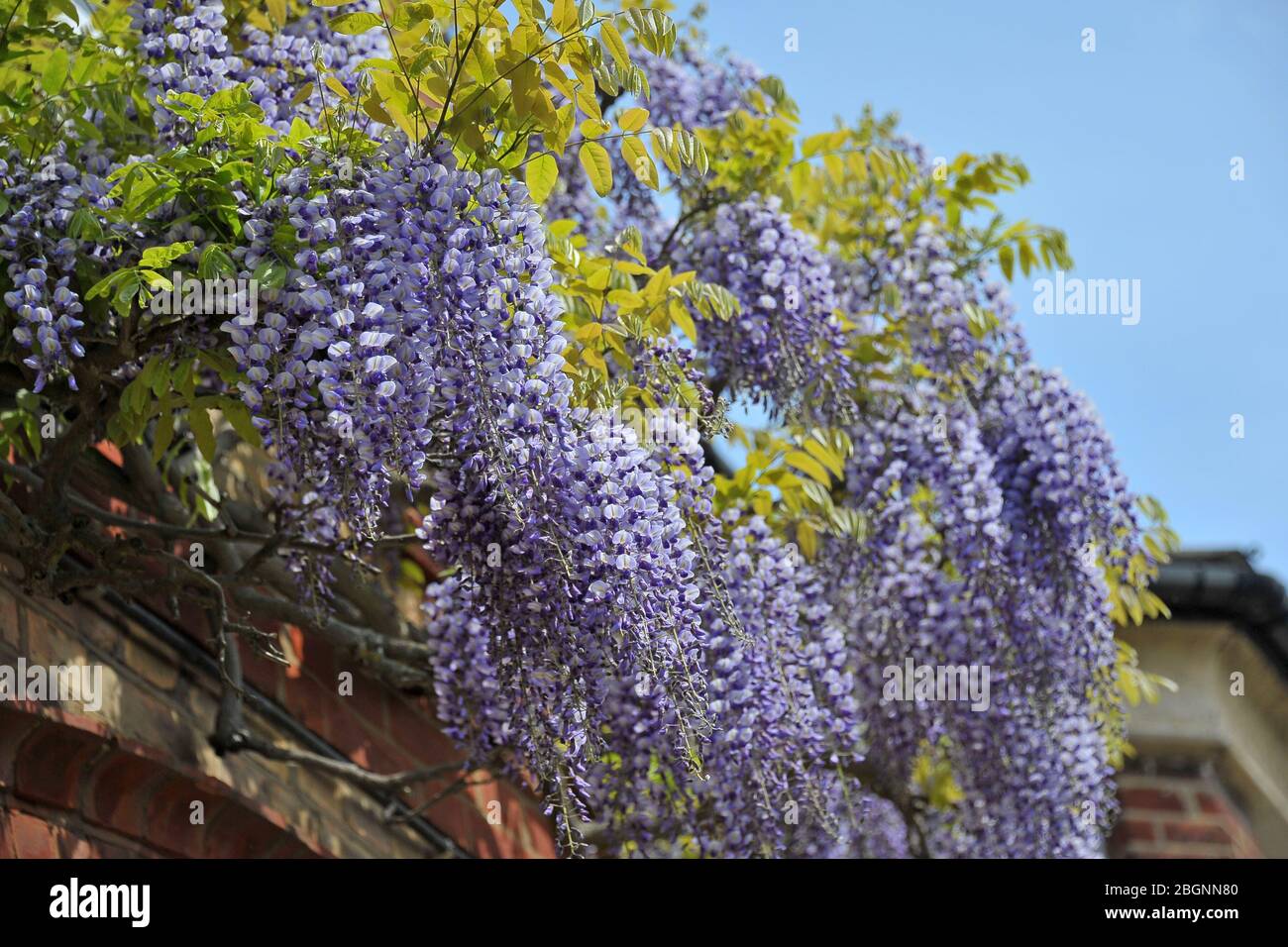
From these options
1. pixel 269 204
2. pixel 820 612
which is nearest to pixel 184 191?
pixel 269 204

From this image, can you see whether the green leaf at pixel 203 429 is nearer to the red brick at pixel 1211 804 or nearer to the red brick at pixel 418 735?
the red brick at pixel 418 735

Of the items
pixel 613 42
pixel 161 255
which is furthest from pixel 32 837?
pixel 613 42

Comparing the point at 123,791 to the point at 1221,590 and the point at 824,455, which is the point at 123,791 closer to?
the point at 824,455

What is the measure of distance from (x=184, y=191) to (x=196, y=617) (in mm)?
1371

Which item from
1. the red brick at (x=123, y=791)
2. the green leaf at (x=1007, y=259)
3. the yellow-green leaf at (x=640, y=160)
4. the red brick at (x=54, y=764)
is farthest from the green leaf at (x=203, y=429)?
the green leaf at (x=1007, y=259)

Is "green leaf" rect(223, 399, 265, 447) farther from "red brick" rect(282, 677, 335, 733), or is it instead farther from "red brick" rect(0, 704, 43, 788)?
"red brick" rect(282, 677, 335, 733)

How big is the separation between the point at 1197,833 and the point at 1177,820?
0.13m

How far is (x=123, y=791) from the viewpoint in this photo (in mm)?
3332

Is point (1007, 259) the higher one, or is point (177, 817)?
point (1007, 259)

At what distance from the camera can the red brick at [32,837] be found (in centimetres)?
294

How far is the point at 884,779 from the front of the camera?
16.1 ft

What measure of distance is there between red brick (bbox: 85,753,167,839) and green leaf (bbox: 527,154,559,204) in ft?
4.92
